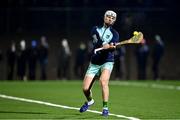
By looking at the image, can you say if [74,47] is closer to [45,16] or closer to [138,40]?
[45,16]

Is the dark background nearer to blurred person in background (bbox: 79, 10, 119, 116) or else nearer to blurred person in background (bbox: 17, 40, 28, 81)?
blurred person in background (bbox: 17, 40, 28, 81)

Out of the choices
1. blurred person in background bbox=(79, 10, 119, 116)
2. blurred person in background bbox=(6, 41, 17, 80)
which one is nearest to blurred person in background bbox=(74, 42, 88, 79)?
blurred person in background bbox=(6, 41, 17, 80)

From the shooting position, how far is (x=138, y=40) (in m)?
15.2

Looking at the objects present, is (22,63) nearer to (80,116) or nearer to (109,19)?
(109,19)

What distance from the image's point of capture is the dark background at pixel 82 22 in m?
37.6

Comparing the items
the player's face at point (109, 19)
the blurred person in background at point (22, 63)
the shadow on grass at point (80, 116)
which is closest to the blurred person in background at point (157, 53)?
the blurred person in background at point (22, 63)

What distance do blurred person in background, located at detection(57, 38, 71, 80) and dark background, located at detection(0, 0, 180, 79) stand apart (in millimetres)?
552

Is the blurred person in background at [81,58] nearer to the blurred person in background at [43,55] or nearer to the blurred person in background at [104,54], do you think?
the blurred person in background at [43,55]

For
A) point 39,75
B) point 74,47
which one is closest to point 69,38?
point 74,47

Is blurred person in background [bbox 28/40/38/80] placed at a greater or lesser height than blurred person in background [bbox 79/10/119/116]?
lesser

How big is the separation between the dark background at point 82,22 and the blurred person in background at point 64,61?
55 centimetres

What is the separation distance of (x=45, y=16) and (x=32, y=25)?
90cm

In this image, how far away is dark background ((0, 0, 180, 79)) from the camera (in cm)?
3759

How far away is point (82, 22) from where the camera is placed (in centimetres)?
3828
